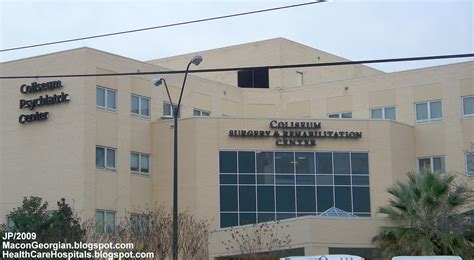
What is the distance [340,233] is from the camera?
43500mm

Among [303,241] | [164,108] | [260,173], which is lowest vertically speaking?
[303,241]

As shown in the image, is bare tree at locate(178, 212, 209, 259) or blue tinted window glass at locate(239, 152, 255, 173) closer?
bare tree at locate(178, 212, 209, 259)

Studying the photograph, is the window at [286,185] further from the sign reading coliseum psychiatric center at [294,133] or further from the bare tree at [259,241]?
the bare tree at [259,241]

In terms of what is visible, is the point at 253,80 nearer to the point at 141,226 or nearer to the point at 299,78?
the point at 299,78

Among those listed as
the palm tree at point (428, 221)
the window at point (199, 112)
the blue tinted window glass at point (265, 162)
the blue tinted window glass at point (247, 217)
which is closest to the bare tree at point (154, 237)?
the palm tree at point (428, 221)

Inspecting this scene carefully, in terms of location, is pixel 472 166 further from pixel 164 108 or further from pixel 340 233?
pixel 164 108

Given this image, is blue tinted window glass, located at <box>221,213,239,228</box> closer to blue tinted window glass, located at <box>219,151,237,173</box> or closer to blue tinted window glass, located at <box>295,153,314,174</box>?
blue tinted window glass, located at <box>219,151,237,173</box>

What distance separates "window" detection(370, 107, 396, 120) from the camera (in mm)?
55000

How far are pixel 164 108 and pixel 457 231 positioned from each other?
19374 millimetres

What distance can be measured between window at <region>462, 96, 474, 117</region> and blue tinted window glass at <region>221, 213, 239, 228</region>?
46.0 ft

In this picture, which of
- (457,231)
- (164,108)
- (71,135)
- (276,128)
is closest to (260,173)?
(276,128)

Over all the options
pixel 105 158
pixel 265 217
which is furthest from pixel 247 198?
pixel 105 158

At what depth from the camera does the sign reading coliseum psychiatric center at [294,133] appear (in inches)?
1977

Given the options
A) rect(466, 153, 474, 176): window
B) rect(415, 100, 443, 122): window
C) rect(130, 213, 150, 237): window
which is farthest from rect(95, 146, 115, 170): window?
rect(466, 153, 474, 176): window
